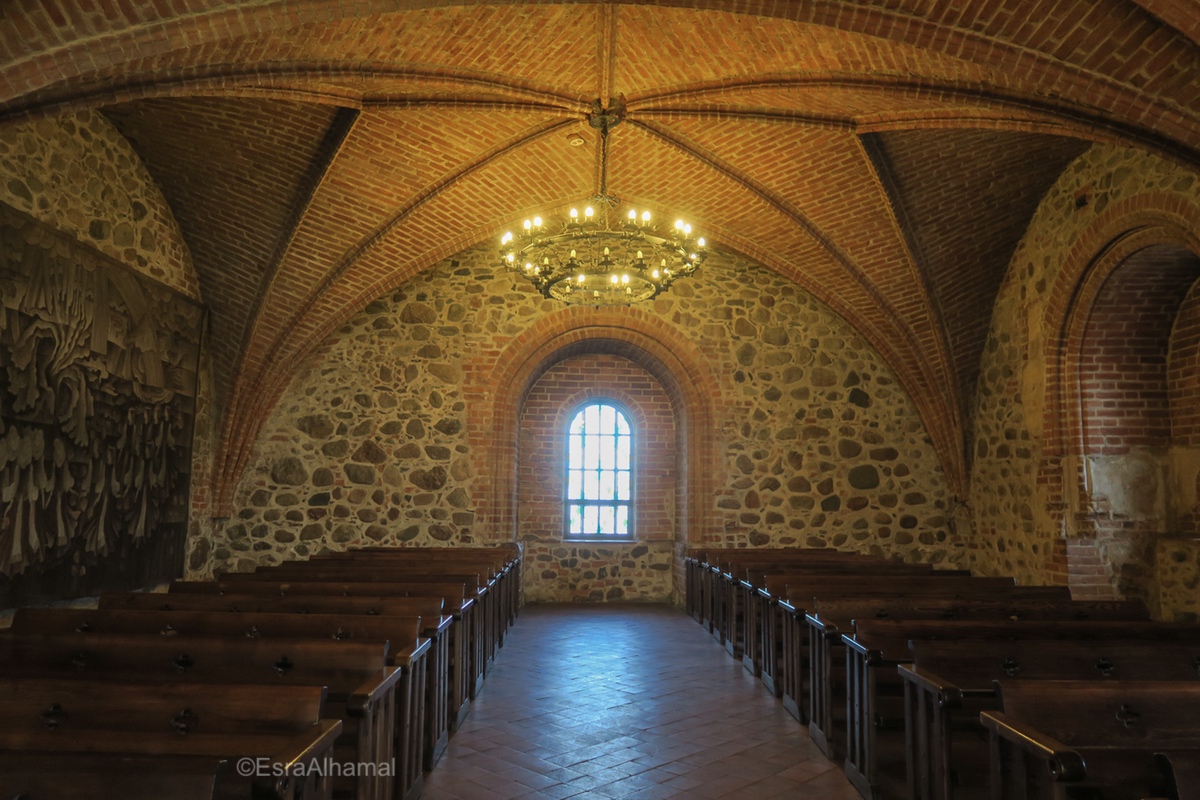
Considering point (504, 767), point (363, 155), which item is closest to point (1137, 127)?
point (504, 767)

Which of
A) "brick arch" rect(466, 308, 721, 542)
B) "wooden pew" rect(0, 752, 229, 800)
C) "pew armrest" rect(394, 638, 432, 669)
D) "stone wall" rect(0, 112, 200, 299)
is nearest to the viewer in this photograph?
"wooden pew" rect(0, 752, 229, 800)

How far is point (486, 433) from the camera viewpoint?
11.3 m

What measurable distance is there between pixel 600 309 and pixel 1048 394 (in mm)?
5794

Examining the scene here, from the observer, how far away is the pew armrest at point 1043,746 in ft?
8.83

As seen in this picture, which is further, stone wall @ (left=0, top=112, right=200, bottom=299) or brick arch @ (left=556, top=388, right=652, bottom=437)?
brick arch @ (left=556, top=388, right=652, bottom=437)

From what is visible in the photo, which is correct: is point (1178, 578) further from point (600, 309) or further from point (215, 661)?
point (215, 661)

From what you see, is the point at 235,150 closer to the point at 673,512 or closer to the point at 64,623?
the point at 64,623

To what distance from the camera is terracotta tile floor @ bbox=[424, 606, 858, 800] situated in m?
4.54

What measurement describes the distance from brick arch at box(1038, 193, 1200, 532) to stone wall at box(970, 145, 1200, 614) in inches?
0.7

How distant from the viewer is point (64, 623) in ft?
15.2

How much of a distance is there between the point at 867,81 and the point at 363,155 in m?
5.24

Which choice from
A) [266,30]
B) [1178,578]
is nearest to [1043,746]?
[266,30]

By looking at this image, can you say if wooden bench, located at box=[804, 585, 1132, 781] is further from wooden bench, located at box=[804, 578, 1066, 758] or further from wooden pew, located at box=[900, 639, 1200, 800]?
wooden pew, located at box=[900, 639, 1200, 800]

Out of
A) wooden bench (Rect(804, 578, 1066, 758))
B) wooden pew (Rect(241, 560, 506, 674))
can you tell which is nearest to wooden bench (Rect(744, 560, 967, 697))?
wooden bench (Rect(804, 578, 1066, 758))
